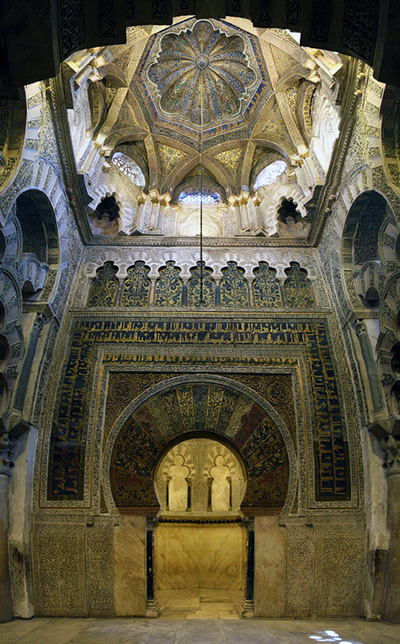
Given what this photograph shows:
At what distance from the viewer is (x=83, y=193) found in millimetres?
8539

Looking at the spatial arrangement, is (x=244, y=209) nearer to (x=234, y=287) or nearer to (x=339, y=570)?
(x=234, y=287)

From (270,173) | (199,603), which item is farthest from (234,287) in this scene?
(199,603)

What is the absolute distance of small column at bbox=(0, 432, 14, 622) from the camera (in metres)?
6.41

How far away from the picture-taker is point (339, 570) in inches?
273

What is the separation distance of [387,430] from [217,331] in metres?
3.07

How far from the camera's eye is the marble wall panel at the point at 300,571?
6.81 m

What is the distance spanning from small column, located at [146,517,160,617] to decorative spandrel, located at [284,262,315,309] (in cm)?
434

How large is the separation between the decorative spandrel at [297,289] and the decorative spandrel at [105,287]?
316 centimetres

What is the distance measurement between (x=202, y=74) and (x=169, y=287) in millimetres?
4766

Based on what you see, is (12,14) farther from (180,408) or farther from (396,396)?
(396,396)

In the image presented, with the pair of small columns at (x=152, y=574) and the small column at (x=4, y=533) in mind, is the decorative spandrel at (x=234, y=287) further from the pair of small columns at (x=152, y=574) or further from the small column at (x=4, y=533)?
the small column at (x=4, y=533)

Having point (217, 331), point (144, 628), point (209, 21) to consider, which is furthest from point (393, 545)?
point (209, 21)

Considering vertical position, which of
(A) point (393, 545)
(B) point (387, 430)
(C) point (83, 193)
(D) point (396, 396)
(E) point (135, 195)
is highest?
(E) point (135, 195)

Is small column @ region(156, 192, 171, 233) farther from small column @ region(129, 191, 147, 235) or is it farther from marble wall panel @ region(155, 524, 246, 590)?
marble wall panel @ region(155, 524, 246, 590)
